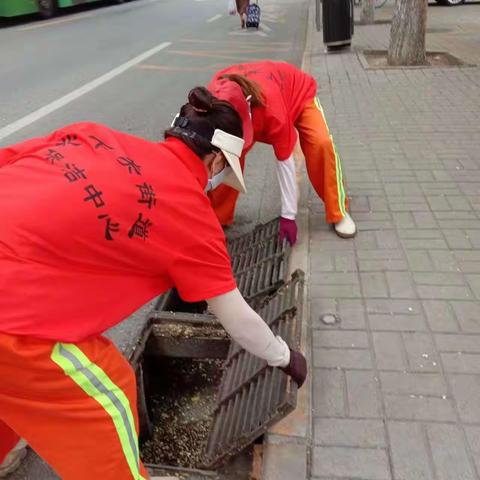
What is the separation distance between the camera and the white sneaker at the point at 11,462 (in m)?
2.10

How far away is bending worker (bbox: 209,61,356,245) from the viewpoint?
2.83 meters

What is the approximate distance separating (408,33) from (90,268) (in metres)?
7.97

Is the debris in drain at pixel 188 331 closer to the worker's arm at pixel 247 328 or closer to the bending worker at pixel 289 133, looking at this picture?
the worker's arm at pixel 247 328

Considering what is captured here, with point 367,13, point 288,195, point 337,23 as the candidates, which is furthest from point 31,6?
point 288,195

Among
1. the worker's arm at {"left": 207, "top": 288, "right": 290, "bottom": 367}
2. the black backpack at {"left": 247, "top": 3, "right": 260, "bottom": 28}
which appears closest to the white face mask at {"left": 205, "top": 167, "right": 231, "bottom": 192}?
the worker's arm at {"left": 207, "top": 288, "right": 290, "bottom": 367}

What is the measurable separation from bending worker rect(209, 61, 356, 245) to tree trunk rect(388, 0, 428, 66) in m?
5.43

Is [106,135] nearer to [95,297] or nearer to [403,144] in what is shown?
[95,297]

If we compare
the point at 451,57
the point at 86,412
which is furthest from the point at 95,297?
the point at 451,57

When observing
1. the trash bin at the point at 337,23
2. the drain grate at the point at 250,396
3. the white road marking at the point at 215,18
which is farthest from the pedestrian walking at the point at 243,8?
the drain grate at the point at 250,396

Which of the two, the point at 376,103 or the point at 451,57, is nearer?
the point at 376,103

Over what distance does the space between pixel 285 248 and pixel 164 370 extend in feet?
3.44

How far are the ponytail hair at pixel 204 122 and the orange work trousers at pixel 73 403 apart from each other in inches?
23.9

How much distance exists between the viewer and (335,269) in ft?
10.6

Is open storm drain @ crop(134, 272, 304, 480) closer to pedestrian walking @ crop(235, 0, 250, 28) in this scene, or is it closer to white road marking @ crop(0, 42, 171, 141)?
white road marking @ crop(0, 42, 171, 141)
